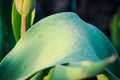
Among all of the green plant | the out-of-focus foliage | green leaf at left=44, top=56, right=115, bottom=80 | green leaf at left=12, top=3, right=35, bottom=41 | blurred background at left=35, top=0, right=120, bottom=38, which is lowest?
blurred background at left=35, top=0, right=120, bottom=38

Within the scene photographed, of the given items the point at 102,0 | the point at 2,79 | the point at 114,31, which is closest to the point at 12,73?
the point at 2,79

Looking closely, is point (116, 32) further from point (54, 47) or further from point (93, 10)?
point (54, 47)

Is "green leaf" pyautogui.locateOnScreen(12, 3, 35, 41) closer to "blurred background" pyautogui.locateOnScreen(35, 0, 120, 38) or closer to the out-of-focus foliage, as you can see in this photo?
the out-of-focus foliage

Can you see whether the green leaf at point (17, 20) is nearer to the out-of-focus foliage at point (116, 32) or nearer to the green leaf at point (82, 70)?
the green leaf at point (82, 70)

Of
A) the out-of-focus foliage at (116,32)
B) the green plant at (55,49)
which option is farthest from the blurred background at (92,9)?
the green plant at (55,49)

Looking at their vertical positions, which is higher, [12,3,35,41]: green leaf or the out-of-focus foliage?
[12,3,35,41]: green leaf

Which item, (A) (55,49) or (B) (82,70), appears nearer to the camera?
(B) (82,70)

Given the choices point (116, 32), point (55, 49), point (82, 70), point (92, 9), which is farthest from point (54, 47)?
point (92, 9)

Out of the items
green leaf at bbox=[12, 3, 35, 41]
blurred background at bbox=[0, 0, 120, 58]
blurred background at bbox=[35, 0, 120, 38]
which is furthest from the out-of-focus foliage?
green leaf at bbox=[12, 3, 35, 41]

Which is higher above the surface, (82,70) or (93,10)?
(82,70)
